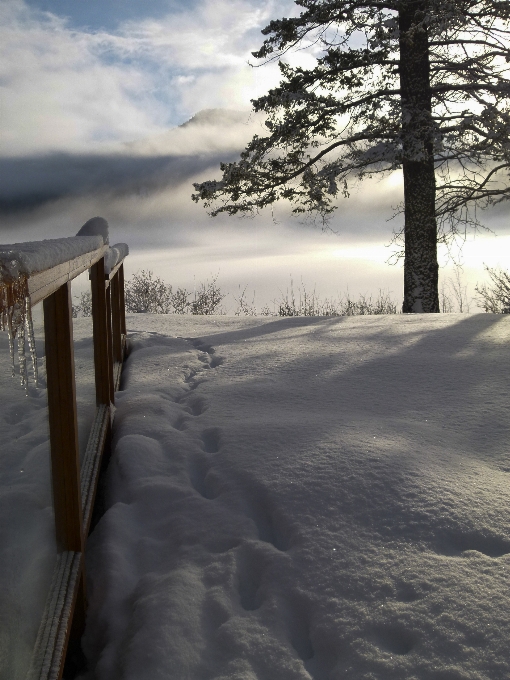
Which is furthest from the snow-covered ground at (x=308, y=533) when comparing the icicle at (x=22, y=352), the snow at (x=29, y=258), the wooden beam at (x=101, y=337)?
the snow at (x=29, y=258)

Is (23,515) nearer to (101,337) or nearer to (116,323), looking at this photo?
(101,337)

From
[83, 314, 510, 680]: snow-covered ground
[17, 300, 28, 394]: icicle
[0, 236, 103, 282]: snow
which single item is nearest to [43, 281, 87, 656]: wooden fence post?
[0, 236, 103, 282]: snow

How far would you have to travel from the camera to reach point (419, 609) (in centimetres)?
172

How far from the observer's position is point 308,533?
2078 millimetres

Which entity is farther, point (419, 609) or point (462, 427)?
point (462, 427)

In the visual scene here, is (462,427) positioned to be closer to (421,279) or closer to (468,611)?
(468,611)

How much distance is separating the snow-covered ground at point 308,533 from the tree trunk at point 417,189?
5929mm

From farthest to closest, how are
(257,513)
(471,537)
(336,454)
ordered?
(336,454)
(257,513)
(471,537)

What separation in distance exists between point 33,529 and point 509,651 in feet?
4.35

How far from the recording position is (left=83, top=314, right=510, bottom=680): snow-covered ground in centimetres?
166

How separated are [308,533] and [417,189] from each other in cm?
827

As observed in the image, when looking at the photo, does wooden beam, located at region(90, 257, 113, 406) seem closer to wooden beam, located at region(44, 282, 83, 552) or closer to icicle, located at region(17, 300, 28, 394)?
wooden beam, located at region(44, 282, 83, 552)

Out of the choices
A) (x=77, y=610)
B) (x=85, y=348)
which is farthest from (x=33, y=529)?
(x=85, y=348)

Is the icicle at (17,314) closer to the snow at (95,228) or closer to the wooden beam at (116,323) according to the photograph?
the snow at (95,228)
